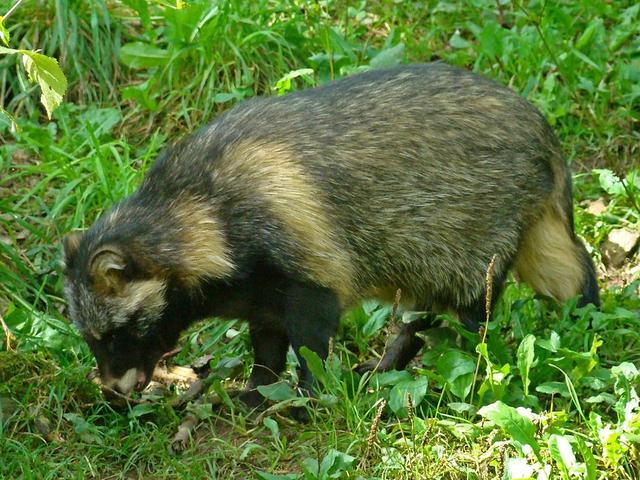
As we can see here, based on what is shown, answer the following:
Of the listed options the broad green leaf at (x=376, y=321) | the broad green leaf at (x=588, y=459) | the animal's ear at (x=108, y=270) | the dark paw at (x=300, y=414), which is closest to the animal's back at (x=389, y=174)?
the broad green leaf at (x=376, y=321)

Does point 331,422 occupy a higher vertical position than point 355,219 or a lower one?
lower

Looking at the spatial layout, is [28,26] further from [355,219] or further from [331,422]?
[331,422]

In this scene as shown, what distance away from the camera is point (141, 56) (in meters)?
7.77

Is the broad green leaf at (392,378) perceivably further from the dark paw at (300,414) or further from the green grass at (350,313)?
the dark paw at (300,414)

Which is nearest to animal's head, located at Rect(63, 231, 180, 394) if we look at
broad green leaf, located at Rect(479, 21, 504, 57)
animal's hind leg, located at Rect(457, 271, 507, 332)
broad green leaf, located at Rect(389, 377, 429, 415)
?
broad green leaf, located at Rect(389, 377, 429, 415)

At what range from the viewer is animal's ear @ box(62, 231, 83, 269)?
5418 millimetres

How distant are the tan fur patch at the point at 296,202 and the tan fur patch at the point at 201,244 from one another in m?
0.23

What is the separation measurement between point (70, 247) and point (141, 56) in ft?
8.64

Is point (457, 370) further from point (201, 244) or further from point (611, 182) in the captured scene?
point (611, 182)

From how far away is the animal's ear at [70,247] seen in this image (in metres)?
5.42

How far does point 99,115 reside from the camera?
7.82 m

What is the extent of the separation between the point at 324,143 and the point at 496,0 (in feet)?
10.9

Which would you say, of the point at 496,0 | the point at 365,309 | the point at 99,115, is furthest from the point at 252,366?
the point at 496,0

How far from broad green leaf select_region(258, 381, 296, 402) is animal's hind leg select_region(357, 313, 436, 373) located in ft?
2.78
